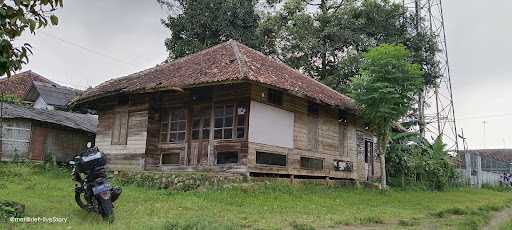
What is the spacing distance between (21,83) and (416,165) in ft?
93.3

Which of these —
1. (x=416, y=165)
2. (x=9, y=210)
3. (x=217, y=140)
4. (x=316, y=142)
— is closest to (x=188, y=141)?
(x=217, y=140)

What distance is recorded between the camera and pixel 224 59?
1572 cm

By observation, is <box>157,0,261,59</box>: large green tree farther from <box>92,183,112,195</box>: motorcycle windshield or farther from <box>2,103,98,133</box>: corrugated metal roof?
<box>92,183,112,195</box>: motorcycle windshield

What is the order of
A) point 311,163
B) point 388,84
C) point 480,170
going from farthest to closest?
1. point 480,170
2. point 388,84
3. point 311,163

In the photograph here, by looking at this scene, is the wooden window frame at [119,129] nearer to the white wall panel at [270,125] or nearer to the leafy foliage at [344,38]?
the white wall panel at [270,125]

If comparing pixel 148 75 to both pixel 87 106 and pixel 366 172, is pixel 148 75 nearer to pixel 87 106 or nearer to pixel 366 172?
pixel 87 106

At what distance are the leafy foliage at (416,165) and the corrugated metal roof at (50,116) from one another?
13.9 metres

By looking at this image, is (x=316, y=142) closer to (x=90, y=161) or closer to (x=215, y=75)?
(x=215, y=75)

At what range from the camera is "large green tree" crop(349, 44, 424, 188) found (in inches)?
650

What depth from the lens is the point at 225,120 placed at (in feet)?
47.9

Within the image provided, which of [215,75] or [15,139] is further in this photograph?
[15,139]

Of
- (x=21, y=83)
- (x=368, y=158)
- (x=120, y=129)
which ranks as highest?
(x=21, y=83)

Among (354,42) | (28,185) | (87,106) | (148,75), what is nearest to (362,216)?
(28,185)

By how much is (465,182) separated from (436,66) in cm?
691
